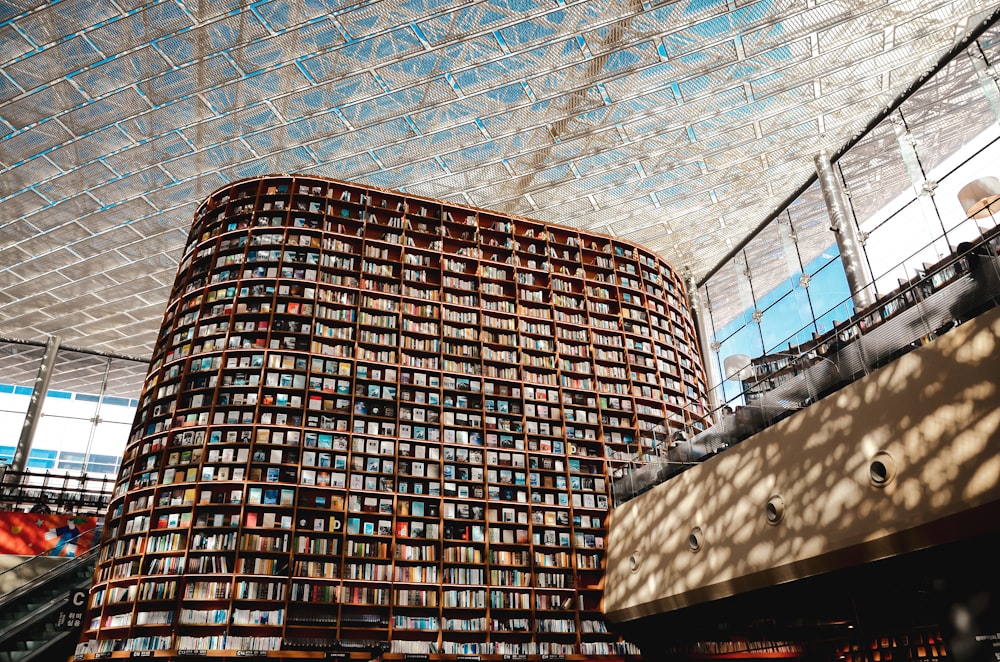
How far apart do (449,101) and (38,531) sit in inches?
380

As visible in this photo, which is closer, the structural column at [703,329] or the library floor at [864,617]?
the library floor at [864,617]

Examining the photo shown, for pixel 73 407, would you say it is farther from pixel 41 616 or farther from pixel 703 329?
pixel 703 329

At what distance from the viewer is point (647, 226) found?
13180mm

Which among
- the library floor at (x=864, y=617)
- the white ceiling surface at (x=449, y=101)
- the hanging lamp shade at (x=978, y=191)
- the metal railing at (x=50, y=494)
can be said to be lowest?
the library floor at (x=864, y=617)

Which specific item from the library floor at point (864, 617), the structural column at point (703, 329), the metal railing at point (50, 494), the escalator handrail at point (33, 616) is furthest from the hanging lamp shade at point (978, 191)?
the metal railing at point (50, 494)

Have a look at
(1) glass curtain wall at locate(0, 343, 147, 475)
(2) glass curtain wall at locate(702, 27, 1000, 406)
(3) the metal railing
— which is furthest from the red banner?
(2) glass curtain wall at locate(702, 27, 1000, 406)

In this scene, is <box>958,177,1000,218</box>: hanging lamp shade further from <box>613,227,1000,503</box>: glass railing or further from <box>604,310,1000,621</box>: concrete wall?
<box>604,310,1000,621</box>: concrete wall

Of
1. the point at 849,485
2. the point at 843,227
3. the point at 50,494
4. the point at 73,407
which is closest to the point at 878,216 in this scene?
the point at 843,227

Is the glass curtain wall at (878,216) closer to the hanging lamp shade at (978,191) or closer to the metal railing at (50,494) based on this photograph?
the hanging lamp shade at (978,191)

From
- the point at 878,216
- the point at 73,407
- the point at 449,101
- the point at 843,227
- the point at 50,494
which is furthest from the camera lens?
the point at 73,407

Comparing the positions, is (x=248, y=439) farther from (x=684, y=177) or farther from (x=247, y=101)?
(x=684, y=177)

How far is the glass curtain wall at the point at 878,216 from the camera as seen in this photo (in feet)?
29.9

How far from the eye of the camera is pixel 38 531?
11.7 meters

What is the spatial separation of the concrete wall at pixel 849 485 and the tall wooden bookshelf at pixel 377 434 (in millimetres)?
1710
